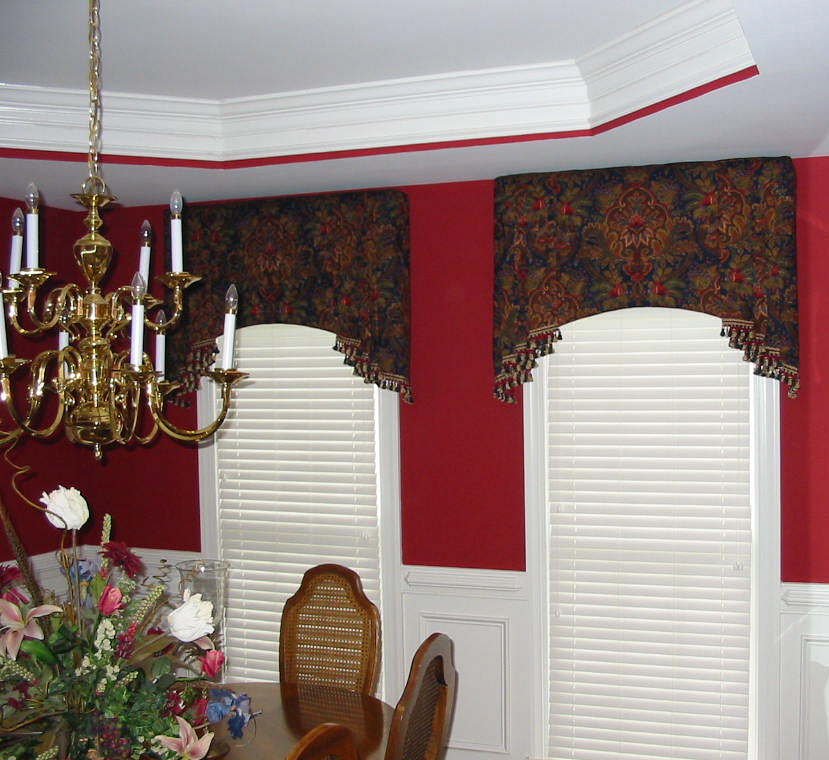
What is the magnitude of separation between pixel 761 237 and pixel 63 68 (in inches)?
103

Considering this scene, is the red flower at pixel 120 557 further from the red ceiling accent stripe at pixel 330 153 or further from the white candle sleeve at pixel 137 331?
the red ceiling accent stripe at pixel 330 153

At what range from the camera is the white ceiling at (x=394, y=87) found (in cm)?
259

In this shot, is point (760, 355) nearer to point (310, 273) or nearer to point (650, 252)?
point (650, 252)

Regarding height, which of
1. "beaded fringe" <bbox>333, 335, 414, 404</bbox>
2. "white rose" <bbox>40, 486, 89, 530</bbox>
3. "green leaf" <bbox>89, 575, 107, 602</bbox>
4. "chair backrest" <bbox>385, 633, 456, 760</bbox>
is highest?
"beaded fringe" <bbox>333, 335, 414, 404</bbox>

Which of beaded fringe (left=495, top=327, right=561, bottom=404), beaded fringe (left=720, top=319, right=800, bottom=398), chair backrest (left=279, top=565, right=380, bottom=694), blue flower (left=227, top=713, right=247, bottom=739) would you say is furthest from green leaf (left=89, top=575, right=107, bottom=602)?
beaded fringe (left=720, top=319, right=800, bottom=398)

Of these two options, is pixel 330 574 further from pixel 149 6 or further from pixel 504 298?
pixel 149 6

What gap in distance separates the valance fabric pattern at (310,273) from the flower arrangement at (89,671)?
210 centimetres

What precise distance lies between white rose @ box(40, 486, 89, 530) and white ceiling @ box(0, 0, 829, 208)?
1489 millimetres

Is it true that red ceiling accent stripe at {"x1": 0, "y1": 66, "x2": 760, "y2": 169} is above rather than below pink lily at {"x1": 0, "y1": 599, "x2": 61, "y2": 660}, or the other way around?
above

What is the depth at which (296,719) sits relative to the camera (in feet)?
9.11

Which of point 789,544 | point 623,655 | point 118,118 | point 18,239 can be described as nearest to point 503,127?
point 118,118

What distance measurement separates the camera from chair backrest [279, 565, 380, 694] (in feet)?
10.7

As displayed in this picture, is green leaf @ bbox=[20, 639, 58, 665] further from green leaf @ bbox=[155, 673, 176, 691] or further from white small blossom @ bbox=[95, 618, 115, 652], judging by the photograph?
green leaf @ bbox=[155, 673, 176, 691]

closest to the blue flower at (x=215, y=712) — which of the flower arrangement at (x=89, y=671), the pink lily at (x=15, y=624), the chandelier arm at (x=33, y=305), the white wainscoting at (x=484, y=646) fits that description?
the flower arrangement at (x=89, y=671)
